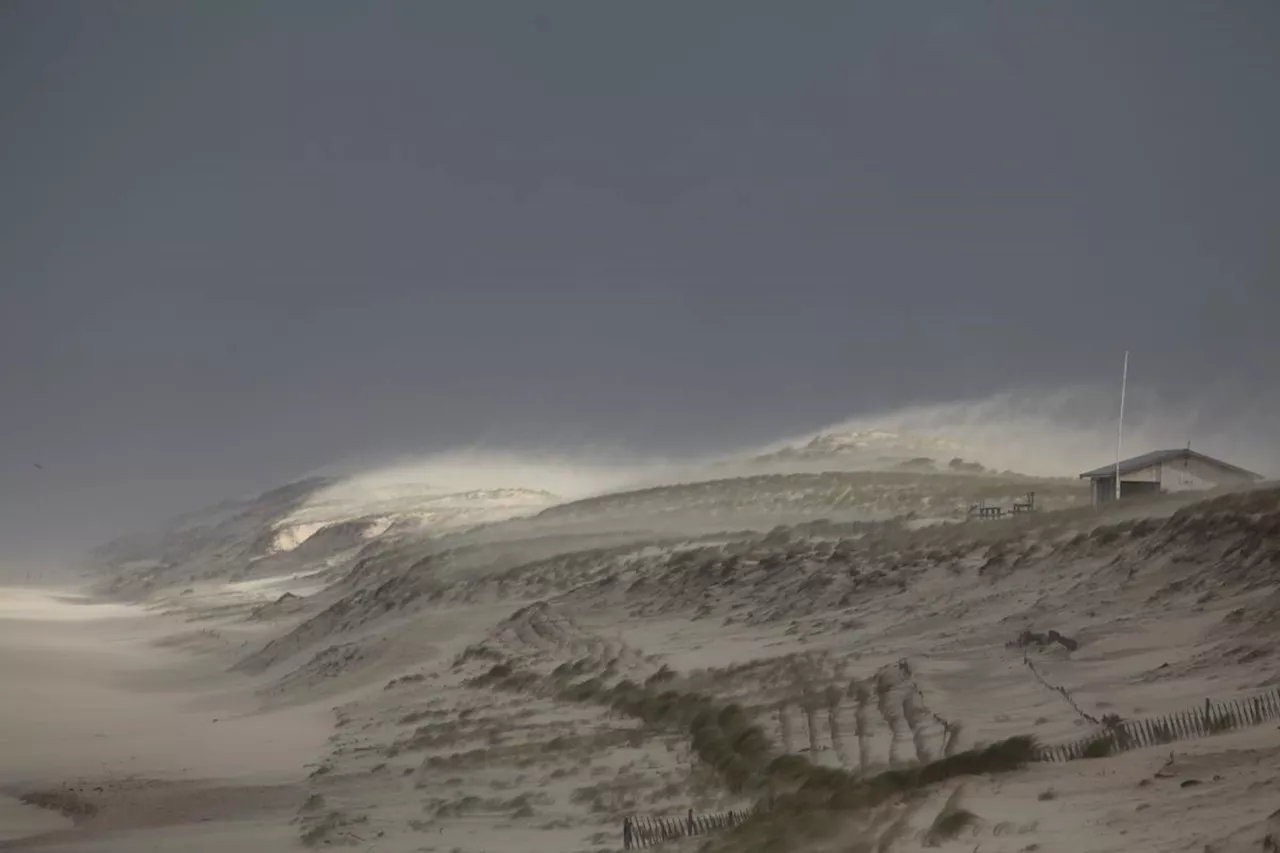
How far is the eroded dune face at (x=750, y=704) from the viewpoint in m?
Result: 9.24

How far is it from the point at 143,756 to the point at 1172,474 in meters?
24.6

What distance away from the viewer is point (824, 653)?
17641 mm

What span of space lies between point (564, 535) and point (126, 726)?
82.8ft

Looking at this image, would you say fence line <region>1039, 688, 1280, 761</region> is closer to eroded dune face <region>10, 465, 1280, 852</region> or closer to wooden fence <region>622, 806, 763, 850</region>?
eroded dune face <region>10, 465, 1280, 852</region>

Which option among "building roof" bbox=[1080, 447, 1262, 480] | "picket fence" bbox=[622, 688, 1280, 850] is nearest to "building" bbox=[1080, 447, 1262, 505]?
"building roof" bbox=[1080, 447, 1262, 480]

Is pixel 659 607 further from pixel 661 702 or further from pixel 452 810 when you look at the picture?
pixel 452 810

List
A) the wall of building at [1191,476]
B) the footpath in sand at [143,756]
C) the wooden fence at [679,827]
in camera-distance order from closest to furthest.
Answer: the wooden fence at [679,827], the footpath in sand at [143,756], the wall of building at [1191,476]

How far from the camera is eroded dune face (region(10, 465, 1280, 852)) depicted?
924cm

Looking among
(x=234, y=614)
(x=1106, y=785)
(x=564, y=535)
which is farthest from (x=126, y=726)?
(x=234, y=614)

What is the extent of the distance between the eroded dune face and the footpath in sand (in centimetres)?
9

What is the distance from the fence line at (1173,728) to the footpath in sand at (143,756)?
7.78 meters

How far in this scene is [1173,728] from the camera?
9594 mm

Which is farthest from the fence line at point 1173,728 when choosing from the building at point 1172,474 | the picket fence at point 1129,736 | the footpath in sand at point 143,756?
the building at point 1172,474

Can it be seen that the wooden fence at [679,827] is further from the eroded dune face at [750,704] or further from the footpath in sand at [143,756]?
the footpath in sand at [143,756]
